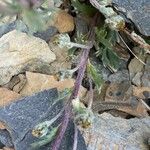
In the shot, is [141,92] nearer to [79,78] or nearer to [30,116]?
[79,78]

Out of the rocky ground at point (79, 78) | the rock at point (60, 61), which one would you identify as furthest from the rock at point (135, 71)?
the rock at point (60, 61)

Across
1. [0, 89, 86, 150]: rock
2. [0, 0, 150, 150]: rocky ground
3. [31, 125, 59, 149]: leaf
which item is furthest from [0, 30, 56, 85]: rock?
[31, 125, 59, 149]: leaf

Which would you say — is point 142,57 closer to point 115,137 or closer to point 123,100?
point 123,100

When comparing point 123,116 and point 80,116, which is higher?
point 80,116

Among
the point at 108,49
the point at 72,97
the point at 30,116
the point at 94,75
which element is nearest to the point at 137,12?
the point at 108,49

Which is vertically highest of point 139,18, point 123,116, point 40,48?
point 139,18

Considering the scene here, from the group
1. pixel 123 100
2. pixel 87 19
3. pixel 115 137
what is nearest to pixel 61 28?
pixel 87 19

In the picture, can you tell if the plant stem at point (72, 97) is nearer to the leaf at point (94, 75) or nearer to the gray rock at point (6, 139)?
the leaf at point (94, 75)
